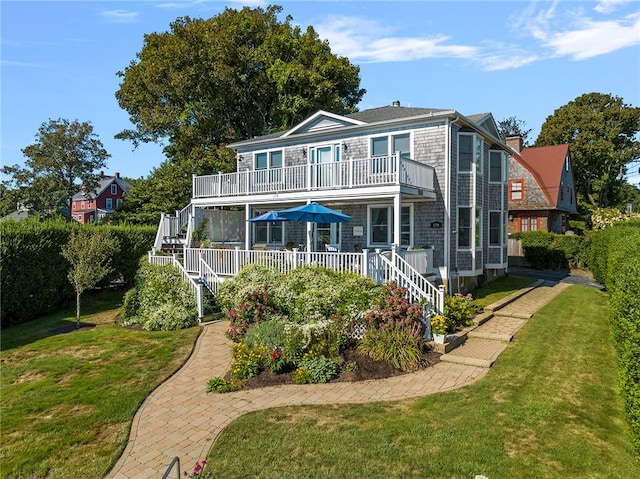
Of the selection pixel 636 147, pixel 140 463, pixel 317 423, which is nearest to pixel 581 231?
pixel 636 147

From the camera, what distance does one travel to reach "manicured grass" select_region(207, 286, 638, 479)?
4.56m

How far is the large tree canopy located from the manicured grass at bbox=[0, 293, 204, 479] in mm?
16387

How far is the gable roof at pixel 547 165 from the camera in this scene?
2788cm

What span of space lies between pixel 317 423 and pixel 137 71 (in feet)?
95.7

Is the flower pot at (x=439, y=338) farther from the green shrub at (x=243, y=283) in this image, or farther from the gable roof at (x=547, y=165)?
the gable roof at (x=547, y=165)

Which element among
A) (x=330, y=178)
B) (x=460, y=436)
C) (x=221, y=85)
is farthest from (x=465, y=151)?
(x=221, y=85)

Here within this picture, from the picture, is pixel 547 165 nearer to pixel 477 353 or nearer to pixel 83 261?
pixel 477 353

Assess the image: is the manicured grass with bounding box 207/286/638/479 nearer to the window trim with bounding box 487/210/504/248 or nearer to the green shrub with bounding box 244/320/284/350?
the green shrub with bounding box 244/320/284/350

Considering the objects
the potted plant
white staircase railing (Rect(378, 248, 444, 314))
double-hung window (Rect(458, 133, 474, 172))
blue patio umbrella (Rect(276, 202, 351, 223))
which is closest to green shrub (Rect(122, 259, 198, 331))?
blue patio umbrella (Rect(276, 202, 351, 223))

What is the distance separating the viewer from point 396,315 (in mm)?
8594

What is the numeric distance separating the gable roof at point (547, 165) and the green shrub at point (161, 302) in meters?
25.2

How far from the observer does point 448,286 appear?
13906 millimetres

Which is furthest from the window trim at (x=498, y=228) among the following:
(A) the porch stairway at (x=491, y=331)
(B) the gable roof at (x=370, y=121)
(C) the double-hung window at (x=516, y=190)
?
(C) the double-hung window at (x=516, y=190)

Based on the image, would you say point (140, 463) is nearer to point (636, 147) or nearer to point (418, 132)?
point (418, 132)
